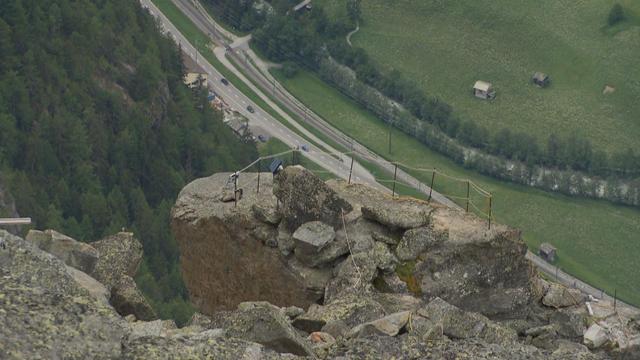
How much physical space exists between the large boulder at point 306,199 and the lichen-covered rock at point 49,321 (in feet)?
63.7

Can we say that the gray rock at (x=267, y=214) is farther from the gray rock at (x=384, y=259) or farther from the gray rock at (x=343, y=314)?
the gray rock at (x=343, y=314)

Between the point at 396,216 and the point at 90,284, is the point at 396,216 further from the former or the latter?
the point at 90,284

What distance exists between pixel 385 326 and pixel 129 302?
10100 mm

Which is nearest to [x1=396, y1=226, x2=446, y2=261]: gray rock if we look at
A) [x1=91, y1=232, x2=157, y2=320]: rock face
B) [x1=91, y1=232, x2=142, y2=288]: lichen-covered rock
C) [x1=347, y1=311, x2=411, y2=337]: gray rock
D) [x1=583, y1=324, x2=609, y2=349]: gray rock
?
[x1=583, y1=324, x2=609, y2=349]: gray rock

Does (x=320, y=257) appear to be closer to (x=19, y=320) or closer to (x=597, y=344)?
(x=597, y=344)

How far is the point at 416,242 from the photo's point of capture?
5312 centimetres

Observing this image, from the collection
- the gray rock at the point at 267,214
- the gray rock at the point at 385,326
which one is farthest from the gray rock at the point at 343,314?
the gray rock at the point at 267,214

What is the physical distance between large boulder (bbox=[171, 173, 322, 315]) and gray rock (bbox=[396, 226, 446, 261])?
3.63 meters

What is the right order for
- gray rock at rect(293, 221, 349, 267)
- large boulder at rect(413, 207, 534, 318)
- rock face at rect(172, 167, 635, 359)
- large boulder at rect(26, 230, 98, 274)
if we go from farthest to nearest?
gray rock at rect(293, 221, 349, 267) < large boulder at rect(413, 207, 534, 318) < large boulder at rect(26, 230, 98, 274) < rock face at rect(172, 167, 635, 359)

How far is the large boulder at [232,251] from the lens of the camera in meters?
55.1

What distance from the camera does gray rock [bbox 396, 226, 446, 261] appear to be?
53.0 meters

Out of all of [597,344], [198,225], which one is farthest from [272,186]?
[597,344]

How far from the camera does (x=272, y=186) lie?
58.2 metres

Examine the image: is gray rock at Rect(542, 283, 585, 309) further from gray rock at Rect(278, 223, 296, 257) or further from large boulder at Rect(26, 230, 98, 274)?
large boulder at Rect(26, 230, 98, 274)
